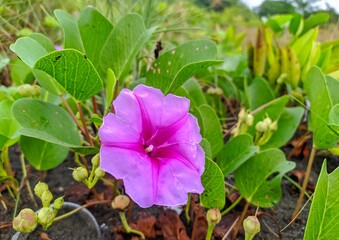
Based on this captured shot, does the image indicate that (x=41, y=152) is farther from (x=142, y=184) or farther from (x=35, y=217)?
(x=142, y=184)

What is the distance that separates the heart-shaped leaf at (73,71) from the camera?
704 millimetres

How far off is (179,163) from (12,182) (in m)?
0.48

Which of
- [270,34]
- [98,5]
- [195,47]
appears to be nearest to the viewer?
[195,47]

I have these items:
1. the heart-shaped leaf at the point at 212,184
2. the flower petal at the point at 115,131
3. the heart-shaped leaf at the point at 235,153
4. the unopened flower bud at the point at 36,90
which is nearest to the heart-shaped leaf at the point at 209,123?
the heart-shaped leaf at the point at 235,153

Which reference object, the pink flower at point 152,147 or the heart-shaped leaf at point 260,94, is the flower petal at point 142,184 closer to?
the pink flower at point 152,147

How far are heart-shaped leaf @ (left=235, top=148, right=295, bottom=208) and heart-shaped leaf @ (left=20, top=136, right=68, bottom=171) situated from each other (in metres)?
0.42

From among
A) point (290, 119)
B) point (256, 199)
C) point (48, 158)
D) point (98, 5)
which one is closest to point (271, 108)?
point (290, 119)

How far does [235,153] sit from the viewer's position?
3.06 feet

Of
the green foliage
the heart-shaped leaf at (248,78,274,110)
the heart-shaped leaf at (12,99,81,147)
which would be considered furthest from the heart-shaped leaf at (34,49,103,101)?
the heart-shaped leaf at (248,78,274,110)

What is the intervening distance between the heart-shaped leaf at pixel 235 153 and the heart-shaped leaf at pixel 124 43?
287 mm

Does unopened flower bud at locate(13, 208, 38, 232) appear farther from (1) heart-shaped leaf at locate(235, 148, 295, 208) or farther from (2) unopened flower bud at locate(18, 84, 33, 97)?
(1) heart-shaped leaf at locate(235, 148, 295, 208)

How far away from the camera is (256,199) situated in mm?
941

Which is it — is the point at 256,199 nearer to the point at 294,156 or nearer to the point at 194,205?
the point at 194,205

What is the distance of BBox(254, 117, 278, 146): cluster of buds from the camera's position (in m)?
1.01
